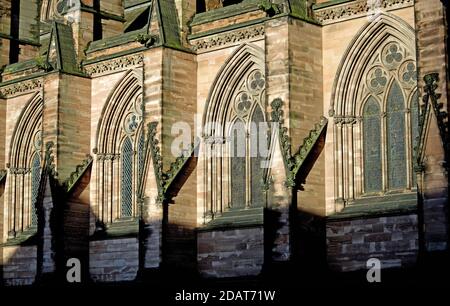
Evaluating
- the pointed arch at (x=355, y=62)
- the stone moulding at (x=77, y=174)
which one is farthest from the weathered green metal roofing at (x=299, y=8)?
the stone moulding at (x=77, y=174)

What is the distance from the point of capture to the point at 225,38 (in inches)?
1236

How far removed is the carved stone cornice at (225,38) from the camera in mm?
30562

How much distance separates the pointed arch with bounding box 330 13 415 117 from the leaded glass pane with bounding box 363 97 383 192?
0.41m

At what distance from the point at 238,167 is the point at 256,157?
718mm

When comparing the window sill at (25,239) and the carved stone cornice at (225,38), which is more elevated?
the carved stone cornice at (225,38)

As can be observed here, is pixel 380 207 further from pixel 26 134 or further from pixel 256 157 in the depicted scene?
pixel 26 134

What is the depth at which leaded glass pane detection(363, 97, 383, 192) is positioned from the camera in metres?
27.9

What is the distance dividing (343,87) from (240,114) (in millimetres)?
4239

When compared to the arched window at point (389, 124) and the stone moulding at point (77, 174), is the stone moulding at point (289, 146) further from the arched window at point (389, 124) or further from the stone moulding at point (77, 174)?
the stone moulding at point (77, 174)

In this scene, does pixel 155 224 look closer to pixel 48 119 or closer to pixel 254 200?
pixel 254 200

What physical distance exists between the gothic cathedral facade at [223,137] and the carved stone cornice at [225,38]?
44 mm

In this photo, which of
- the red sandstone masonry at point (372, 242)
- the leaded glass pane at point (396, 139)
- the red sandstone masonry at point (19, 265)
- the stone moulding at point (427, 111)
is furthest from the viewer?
the red sandstone masonry at point (19, 265)

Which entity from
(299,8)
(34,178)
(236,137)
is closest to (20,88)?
(34,178)
